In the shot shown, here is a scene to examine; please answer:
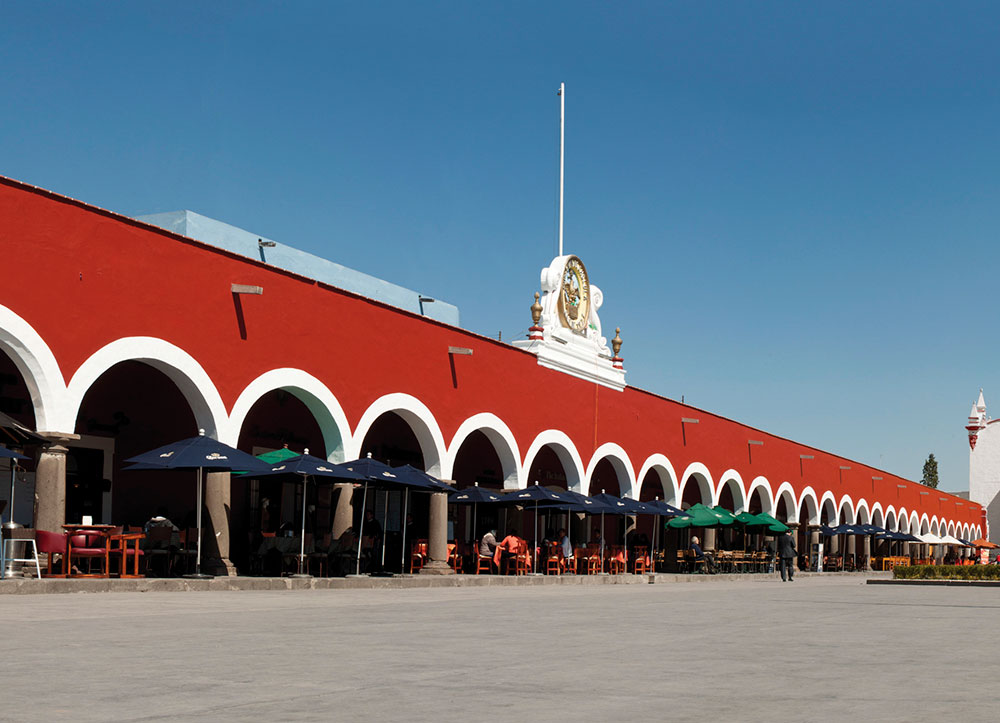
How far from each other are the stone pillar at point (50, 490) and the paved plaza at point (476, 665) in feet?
11.0

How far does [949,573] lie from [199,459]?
60.8 ft

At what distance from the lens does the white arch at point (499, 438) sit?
81.3 feet

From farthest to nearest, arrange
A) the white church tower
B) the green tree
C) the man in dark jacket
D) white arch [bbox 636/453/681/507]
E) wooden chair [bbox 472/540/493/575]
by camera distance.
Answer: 1. the green tree
2. the white church tower
3. white arch [bbox 636/453/681/507]
4. the man in dark jacket
5. wooden chair [bbox 472/540/493/575]

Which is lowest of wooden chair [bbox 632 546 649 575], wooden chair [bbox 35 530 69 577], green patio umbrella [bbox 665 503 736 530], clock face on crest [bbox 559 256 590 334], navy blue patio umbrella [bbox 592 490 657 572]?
wooden chair [bbox 632 546 649 575]

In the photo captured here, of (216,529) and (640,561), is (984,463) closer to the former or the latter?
(640,561)

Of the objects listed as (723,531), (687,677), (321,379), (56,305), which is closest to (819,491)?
(723,531)

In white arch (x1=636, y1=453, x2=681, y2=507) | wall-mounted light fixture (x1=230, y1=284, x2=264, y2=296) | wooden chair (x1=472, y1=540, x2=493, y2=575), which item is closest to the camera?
wall-mounted light fixture (x1=230, y1=284, x2=264, y2=296)

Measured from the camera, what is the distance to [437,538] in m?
23.2

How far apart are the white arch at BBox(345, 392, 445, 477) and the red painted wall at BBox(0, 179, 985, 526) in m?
0.19

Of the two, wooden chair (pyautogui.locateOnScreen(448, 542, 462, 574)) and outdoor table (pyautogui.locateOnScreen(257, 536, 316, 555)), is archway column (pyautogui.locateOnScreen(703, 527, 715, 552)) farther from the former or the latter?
outdoor table (pyautogui.locateOnScreen(257, 536, 316, 555))

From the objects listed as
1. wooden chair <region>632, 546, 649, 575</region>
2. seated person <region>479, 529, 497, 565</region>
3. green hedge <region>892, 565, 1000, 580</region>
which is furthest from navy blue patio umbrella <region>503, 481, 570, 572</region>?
green hedge <region>892, 565, 1000, 580</region>

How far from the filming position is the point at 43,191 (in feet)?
51.6

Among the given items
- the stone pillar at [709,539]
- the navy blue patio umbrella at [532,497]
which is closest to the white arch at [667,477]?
the stone pillar at [709,539]

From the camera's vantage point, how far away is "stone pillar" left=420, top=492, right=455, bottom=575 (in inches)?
912
